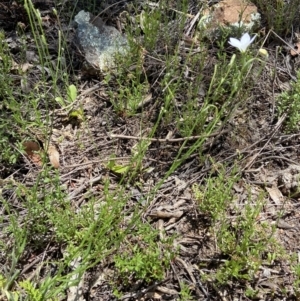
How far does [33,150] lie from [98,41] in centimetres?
75

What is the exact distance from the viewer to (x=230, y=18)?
2746 millimetres

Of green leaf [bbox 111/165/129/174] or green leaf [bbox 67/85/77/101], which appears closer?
green leaf [bbox 111/165/129/174]

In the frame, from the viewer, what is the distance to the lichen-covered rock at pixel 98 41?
2566 millimetres

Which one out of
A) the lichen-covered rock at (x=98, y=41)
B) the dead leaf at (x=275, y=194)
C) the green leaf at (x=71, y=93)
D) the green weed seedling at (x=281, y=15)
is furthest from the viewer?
the green weed seedling at (x=281, y=15)

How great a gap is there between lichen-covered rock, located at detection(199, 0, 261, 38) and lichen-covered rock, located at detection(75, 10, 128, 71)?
18.9 inches

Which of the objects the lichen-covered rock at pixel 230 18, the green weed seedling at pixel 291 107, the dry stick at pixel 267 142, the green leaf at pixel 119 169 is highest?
the lichen-covered rock at pixel 230 18

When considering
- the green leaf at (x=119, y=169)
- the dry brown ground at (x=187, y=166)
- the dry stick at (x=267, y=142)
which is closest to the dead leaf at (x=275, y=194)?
the dry brown ground at (x=187, y=166)

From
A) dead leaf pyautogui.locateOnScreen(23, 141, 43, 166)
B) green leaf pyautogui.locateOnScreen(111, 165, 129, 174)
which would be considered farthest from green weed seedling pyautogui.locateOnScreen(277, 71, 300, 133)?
dead leaf pyautogui.locateOnScreen(23, 141, 43, 166)

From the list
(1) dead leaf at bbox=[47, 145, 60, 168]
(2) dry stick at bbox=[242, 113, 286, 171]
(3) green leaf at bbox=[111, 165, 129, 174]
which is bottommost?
(1) dead leaf at bbox=[47, 145, 60, 168]

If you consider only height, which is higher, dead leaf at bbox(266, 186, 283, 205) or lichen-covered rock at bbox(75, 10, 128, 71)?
lichen-covered rock at bbox(75, 10, 128, 71)

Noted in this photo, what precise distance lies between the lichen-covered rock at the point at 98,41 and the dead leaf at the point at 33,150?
57 centimetres

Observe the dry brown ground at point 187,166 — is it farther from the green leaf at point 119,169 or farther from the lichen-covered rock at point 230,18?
the lichen-covered rock at point 230,18

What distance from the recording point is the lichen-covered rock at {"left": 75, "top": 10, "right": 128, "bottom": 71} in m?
2.57

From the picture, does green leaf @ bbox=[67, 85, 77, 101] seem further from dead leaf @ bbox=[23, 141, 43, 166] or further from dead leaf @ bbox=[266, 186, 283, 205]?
dead leaf @ bbox=[266, 186, 283, 205]
